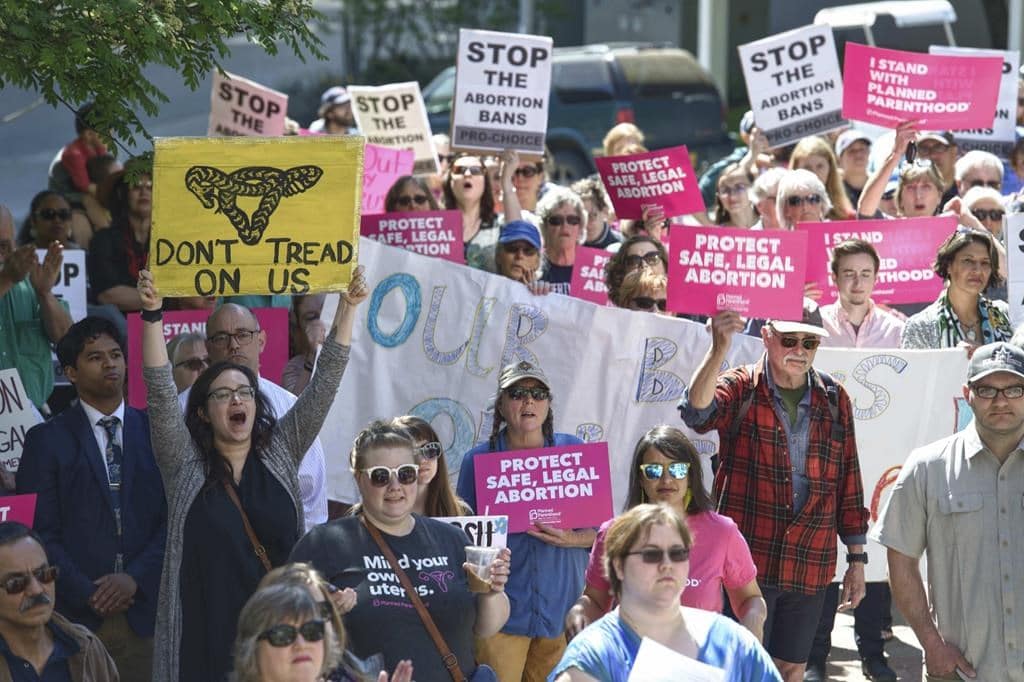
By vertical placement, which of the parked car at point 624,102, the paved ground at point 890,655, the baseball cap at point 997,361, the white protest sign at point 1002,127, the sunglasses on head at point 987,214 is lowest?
the paved ground at point 890,655

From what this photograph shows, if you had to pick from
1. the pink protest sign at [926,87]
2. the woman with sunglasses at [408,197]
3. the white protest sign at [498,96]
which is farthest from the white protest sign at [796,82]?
the woman with sunglasses at [408,197]

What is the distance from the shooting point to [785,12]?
23828mm

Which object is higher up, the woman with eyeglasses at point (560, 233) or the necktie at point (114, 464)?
the woman with eyeglasses at point (560, 233)

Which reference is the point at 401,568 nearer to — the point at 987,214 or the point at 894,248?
the point at 894,248

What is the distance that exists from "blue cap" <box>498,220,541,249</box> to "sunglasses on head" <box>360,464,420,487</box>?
11.1ft

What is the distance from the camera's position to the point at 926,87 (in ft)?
37.1

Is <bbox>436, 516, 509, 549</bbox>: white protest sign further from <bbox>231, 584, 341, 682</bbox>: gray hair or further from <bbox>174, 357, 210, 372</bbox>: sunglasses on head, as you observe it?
<bbox>174, 357, 210, 372</bbox>: sunglasses on head

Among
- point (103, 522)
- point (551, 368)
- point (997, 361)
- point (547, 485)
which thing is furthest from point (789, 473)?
point (103, 522)

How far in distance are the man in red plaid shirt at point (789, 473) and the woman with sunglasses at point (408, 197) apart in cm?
322

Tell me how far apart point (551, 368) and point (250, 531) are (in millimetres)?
2806

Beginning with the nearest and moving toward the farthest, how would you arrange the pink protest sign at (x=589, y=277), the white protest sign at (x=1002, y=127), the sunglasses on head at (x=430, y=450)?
the sunglasses on head at (x=430, y=450) → the pink protest sign at (x=589, y=277) → the white protest sign at (x=1002, y=127)

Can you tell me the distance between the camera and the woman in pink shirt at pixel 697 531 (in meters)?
6.08

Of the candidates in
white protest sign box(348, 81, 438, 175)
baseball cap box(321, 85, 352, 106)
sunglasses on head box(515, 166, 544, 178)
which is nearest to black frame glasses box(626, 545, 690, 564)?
sunglasses on head box(515, 166, 544, 178)

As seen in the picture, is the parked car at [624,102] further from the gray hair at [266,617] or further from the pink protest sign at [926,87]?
the gray hair at [266,617]
